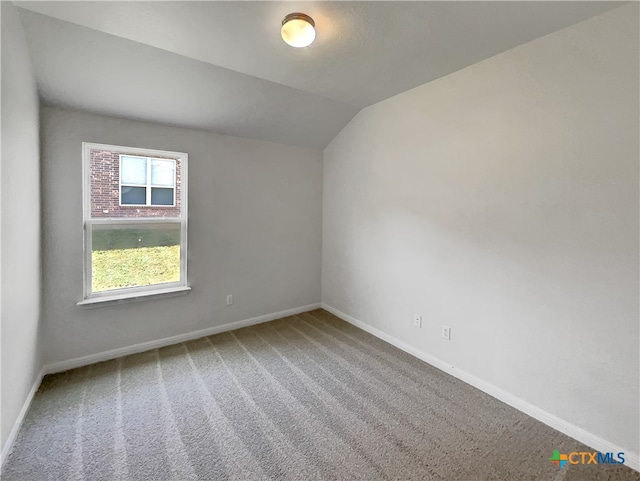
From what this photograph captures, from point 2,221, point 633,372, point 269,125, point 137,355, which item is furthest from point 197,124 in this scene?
point 633,372

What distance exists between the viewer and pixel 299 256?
3.95 m

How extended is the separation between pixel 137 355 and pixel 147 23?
2.75 meters

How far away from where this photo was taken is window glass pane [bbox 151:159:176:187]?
9.70ft

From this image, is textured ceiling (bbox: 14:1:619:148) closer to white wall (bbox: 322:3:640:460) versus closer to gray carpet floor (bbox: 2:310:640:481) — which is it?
white wall (bbox: 322:3:640:460)

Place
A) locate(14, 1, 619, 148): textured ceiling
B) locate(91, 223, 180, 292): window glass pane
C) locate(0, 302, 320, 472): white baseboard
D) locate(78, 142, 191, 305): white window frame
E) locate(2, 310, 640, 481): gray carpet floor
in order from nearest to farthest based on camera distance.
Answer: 1. locate(2, 310, 640, 481): gray carpet floor
2. locate(14, 1, 619, 148): textured ceiling
3. locate(0, 302, 320, 472): white baseboard
4. locate(78, 142, 191, 305): white window frame
5. locate(91, 223, 180, 292): window glass pane

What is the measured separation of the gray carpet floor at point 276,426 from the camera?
160 cm

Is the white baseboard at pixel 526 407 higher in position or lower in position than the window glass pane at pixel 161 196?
lower

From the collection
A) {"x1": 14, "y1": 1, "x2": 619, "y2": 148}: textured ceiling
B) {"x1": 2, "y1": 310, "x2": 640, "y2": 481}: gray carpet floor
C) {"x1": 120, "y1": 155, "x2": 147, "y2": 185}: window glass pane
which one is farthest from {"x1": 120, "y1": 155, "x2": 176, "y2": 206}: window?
{"x1": 2, "y1": 310, "x2": 640, "y2": 481}: gray carpet floor

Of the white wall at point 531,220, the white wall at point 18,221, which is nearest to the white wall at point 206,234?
the white wall at point 18,221

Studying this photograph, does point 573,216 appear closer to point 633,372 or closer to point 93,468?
point 633,372

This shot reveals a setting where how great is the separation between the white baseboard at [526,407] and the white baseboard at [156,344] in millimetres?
1433

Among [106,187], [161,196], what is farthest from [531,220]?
[106,187]

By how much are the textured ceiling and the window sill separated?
1.67m

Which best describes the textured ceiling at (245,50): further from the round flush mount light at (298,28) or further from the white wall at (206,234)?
the white wall at (206,234)
